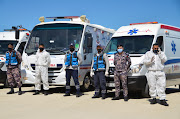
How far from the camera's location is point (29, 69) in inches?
472

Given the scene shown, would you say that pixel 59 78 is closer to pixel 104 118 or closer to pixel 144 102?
pixel 144 102

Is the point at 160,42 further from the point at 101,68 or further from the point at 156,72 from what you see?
the point at 101,68

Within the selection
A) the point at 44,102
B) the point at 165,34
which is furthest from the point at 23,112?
the point at 165,34

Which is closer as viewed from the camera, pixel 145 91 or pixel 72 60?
pixel 145 91

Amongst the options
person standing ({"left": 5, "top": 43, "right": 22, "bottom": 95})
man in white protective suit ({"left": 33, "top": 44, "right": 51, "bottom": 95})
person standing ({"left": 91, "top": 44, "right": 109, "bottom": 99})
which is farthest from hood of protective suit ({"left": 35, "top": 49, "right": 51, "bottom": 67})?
person standing ({"left": 91, "top": 44, "right": 109, "bottom": 99})

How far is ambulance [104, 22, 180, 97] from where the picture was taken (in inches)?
395

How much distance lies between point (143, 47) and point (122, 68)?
1410mm

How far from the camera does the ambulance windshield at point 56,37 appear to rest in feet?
39.0

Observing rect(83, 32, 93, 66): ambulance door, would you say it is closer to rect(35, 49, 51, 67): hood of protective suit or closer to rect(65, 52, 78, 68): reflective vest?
rect(65, 52, 78, 68): reflective vest

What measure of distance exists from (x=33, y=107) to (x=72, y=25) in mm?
4678

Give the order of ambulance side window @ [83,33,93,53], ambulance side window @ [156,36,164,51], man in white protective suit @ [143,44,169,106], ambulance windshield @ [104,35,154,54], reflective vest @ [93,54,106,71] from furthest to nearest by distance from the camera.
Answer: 1. ambulance side window @ [83,33,93,53]
2. ambulance side window @ [156,36,164,51]
3. ambulance windshield @ [104,35,154,54]
4. reflective vest @ [93,54,106,71]
5. man in white protective suit @ [143,44,169,106]

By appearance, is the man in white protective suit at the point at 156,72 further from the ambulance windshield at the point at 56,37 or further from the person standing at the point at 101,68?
the ambulance windshield at the point at 56,37

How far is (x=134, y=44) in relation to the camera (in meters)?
11.0

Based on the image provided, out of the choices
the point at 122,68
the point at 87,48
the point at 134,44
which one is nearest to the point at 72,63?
the point at 87,48
